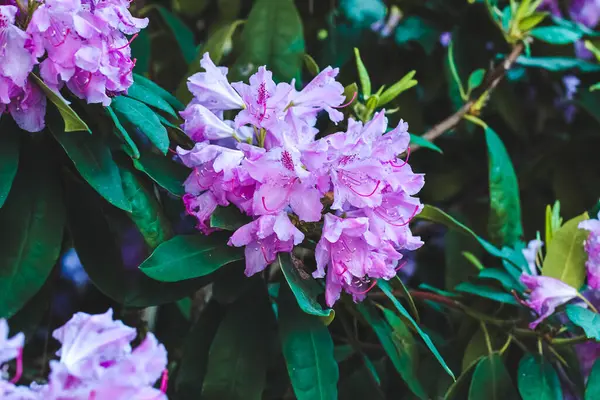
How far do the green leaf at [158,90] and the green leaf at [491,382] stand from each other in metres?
0.44

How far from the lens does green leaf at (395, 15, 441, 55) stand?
106 centimetres

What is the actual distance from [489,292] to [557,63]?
0.43 m

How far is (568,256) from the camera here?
762 mm

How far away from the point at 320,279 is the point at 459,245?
0.37 metres

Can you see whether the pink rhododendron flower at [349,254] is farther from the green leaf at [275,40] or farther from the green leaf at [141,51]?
the green leaf at [141,51]

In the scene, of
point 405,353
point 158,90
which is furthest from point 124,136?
point 405,353

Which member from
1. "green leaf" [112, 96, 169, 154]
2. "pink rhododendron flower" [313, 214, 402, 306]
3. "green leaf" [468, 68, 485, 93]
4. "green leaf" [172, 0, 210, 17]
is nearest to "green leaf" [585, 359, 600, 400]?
"pink rhododendron flower" [313, 214, 402, 306]

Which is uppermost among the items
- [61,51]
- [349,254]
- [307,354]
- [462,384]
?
[61,51]

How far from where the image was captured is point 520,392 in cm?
71

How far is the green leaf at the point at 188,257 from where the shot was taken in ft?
1.88

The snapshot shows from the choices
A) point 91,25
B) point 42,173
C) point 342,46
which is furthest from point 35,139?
point 342,46

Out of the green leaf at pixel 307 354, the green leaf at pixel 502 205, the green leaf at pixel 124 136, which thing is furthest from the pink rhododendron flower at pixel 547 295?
the green leaf at pixel 124 136

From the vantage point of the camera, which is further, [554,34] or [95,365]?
[554,34]

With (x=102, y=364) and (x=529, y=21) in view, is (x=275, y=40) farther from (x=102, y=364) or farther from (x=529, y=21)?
(x=102, y=364)
